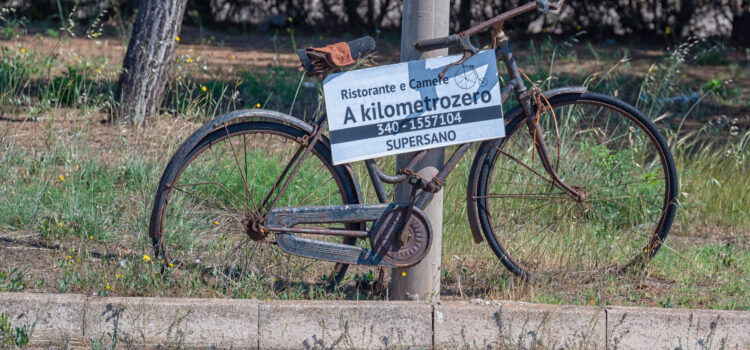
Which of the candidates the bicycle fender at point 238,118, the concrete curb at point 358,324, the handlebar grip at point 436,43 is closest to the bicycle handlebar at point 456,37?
the handlebar grip at point 436,43

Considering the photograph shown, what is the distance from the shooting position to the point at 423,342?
3.48 m

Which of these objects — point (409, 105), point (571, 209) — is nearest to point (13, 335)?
point (409, 105)

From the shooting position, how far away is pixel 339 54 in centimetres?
353

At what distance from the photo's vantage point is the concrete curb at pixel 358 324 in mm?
3438

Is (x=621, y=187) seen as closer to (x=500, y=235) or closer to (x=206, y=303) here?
(x=500, y=235)

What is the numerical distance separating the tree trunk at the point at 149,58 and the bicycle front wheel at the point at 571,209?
2.73m

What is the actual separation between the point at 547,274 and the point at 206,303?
163 cm

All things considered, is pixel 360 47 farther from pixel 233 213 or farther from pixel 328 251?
pixel 233 213

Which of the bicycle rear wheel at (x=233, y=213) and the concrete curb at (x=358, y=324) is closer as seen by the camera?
Answer: the concrete curb at (x=358, y=324)

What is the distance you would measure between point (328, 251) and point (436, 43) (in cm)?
99

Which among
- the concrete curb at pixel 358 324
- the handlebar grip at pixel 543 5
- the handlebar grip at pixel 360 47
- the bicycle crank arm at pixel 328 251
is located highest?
the handlebar grip at pixel 543 5

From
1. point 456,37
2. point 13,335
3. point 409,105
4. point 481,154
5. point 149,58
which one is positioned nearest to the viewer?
→ point 13,335

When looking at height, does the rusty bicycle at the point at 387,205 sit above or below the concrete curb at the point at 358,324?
above

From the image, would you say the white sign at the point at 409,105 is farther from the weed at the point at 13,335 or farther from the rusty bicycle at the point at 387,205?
the weed at the point at 13,335
